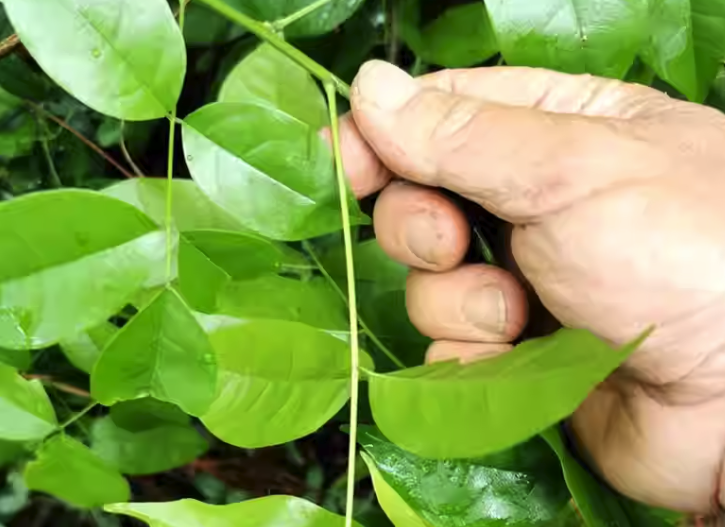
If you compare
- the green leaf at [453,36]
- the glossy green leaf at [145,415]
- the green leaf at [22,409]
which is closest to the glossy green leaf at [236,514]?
the green leaf at [22,409]

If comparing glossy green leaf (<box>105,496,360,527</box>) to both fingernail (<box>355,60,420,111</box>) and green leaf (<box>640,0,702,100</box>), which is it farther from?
green leaf (<box>640,0,702,100</box>)

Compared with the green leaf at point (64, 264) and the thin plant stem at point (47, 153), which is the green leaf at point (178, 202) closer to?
the green leaf at point (64, 264)

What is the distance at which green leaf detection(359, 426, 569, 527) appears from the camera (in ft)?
1.67

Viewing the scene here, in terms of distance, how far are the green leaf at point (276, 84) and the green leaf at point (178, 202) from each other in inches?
2.6

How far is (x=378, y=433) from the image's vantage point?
0.52 meters

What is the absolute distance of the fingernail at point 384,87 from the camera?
0.51 metres

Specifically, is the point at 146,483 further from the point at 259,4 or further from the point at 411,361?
the point at 259,4

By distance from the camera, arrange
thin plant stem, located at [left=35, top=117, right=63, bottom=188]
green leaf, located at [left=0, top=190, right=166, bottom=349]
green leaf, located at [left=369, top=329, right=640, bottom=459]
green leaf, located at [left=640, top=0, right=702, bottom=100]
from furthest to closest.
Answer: thin plant stem, located at [left=35, top=117, right=63, bottom=188], green leaf, located at [left=640, top=0, right=702, bottom=100], green leaf, located at [left=0, top=190, right=166, bottom=349], green leaf, located at [left=369, top=329, right=640, bottom=459]

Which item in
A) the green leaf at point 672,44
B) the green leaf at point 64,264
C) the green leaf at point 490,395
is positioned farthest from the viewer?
the green leaf at point 672,44

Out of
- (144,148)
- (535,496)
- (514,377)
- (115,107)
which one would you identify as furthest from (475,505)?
(144,148)

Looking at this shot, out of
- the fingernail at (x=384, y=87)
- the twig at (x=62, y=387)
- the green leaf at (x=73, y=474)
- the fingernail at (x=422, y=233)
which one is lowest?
the twig at (x=62, y=387)

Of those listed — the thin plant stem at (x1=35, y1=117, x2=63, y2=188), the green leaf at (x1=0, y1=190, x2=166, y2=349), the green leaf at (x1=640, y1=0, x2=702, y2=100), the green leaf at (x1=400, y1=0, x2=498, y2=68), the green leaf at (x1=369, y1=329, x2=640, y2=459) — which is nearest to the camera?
the green leaf at (x1=369, y1=329, x2=640, y2=459)

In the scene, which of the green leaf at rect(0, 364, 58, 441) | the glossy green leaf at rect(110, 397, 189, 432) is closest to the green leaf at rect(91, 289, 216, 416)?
the green leaf at rect(0, 364, 58, 441)

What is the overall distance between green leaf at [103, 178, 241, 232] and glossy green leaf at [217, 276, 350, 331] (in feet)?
0.14
